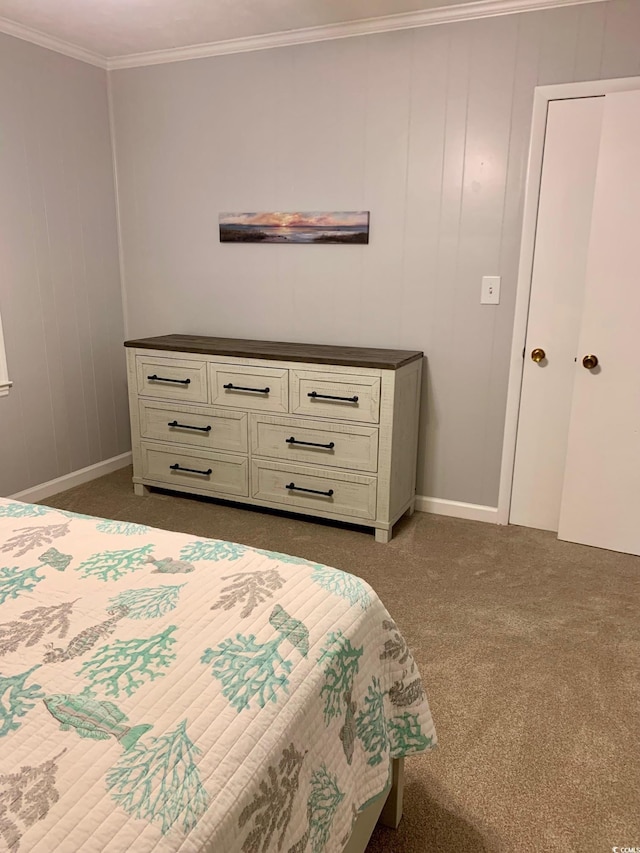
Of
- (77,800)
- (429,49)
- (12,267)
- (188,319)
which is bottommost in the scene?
(77,800)

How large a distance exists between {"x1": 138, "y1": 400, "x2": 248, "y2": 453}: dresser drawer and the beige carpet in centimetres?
37

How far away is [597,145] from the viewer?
268 centimetres

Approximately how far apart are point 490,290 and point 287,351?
40.6 inches

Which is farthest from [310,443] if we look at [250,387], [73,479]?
[73,479]

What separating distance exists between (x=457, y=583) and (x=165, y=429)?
1774mm

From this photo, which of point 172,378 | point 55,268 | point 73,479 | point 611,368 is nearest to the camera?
point 611,368

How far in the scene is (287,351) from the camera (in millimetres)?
3111

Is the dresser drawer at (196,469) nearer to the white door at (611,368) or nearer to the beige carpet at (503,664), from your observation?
the beige carpet at (503,664)

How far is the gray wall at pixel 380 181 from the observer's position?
2814 mm

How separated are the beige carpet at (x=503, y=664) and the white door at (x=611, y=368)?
18 cm

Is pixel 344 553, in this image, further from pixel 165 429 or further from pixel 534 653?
pixel 165 429

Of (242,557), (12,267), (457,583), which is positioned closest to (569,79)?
(457,583)

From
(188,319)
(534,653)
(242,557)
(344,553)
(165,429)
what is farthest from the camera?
(188,319)

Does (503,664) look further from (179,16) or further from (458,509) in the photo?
(179,16)
